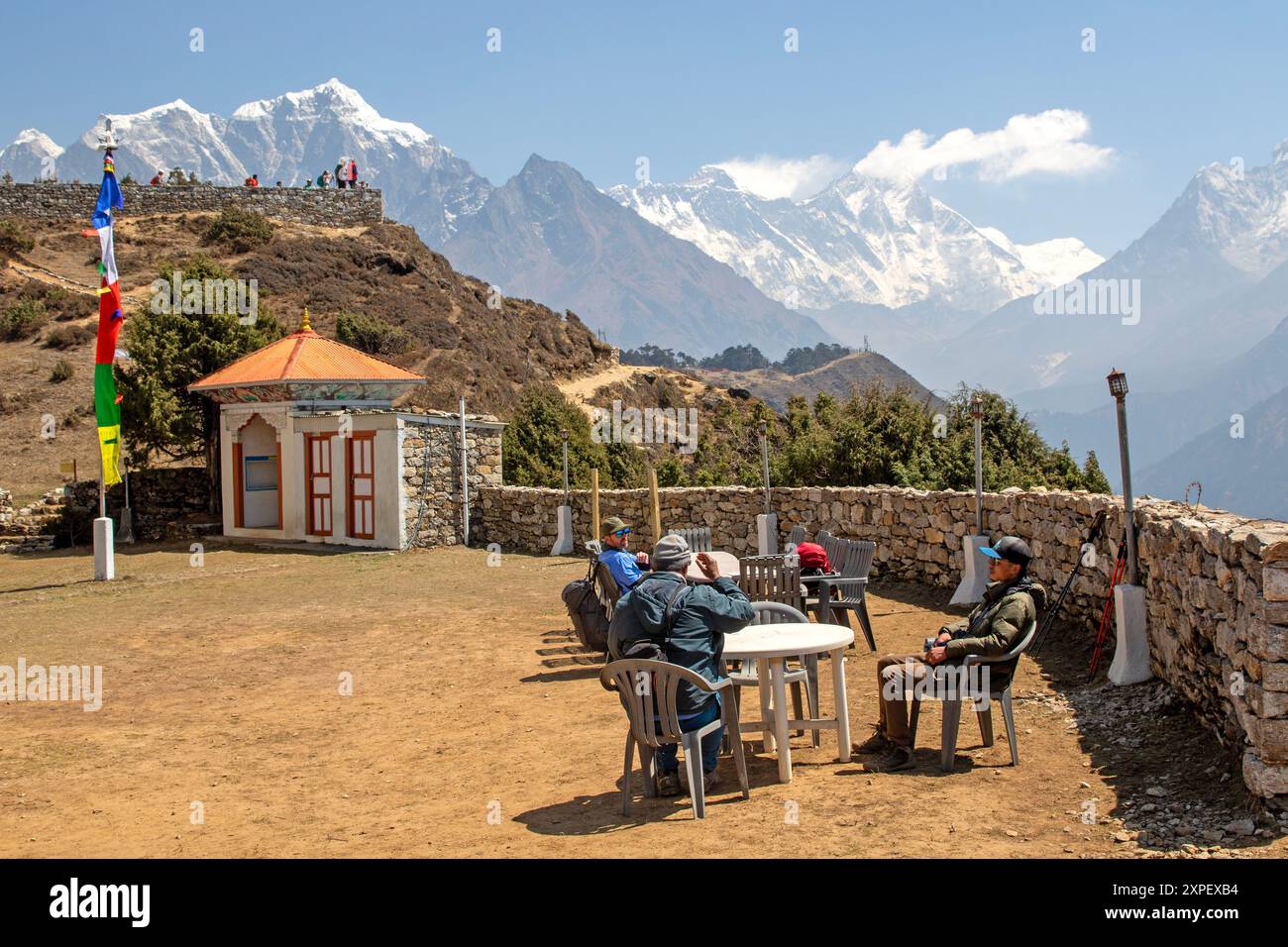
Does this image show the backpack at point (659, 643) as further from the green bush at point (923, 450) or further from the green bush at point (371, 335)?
the green bush at point (371, 335)

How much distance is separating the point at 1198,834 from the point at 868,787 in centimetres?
151

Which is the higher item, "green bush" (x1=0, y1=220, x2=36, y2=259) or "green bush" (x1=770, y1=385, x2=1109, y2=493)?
"green bush" (x1=0, y1=220, x2=36, y2=259)

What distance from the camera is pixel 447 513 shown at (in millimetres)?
20734

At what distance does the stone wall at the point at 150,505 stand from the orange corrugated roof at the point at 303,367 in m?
2.94

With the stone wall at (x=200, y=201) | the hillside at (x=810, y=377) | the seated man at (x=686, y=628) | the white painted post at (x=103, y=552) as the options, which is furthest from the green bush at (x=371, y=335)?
the hillside at (x=810, y=377)

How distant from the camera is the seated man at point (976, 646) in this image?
19.4 ft

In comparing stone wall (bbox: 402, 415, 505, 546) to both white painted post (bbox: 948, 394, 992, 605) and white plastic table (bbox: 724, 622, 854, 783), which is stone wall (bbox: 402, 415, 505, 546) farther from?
white plastic table (bbox: 724, 622, 854, 783)

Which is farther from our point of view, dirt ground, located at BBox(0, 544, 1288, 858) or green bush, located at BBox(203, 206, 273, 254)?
green bush, located at BBox(203, 206, 273, 254)

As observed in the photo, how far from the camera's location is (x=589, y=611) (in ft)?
29.8

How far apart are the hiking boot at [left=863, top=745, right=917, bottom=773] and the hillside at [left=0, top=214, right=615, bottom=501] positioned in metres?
27.0

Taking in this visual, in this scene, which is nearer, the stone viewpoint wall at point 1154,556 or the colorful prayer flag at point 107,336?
the stone viewpoint wall at point 1154,556

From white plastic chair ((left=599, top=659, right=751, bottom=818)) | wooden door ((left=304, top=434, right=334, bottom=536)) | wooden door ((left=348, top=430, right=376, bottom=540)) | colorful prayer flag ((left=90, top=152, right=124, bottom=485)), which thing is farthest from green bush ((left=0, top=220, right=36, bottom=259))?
white plastic chair ((left=599, top=659, right=751, bottom=818))

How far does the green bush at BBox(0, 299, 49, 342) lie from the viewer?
1497 inches
